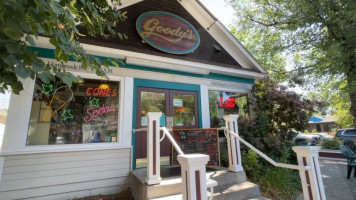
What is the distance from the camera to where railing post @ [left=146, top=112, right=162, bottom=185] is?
302 cm

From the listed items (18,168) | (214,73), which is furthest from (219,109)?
(18,168)

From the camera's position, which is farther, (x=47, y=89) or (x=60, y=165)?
(x=47, y=89)

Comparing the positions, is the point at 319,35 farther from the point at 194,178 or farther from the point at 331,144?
the point at 194,178

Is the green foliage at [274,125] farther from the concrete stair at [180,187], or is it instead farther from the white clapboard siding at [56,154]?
the white clapboard siding at [56,154]

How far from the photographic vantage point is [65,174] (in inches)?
140

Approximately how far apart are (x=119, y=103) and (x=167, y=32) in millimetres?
2663

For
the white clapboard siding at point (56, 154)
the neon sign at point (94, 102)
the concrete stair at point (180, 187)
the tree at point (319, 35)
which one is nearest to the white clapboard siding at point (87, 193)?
the concrete stair at point (180, 187)

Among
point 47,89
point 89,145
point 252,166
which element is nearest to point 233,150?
point 252,166

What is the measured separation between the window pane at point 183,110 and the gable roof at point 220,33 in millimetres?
2691

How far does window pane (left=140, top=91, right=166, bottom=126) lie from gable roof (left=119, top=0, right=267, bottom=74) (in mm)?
3270

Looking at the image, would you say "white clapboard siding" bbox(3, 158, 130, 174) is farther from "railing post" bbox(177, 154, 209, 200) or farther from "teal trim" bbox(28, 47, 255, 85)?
"railing post" bbox(177, 154, 209, 200)

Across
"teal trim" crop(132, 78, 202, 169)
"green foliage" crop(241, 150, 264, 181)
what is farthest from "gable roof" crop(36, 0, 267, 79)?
"green foliage" crop(241, 150, 264, 181)

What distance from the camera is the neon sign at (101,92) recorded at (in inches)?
164

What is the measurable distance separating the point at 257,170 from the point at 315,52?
723 centimetres
